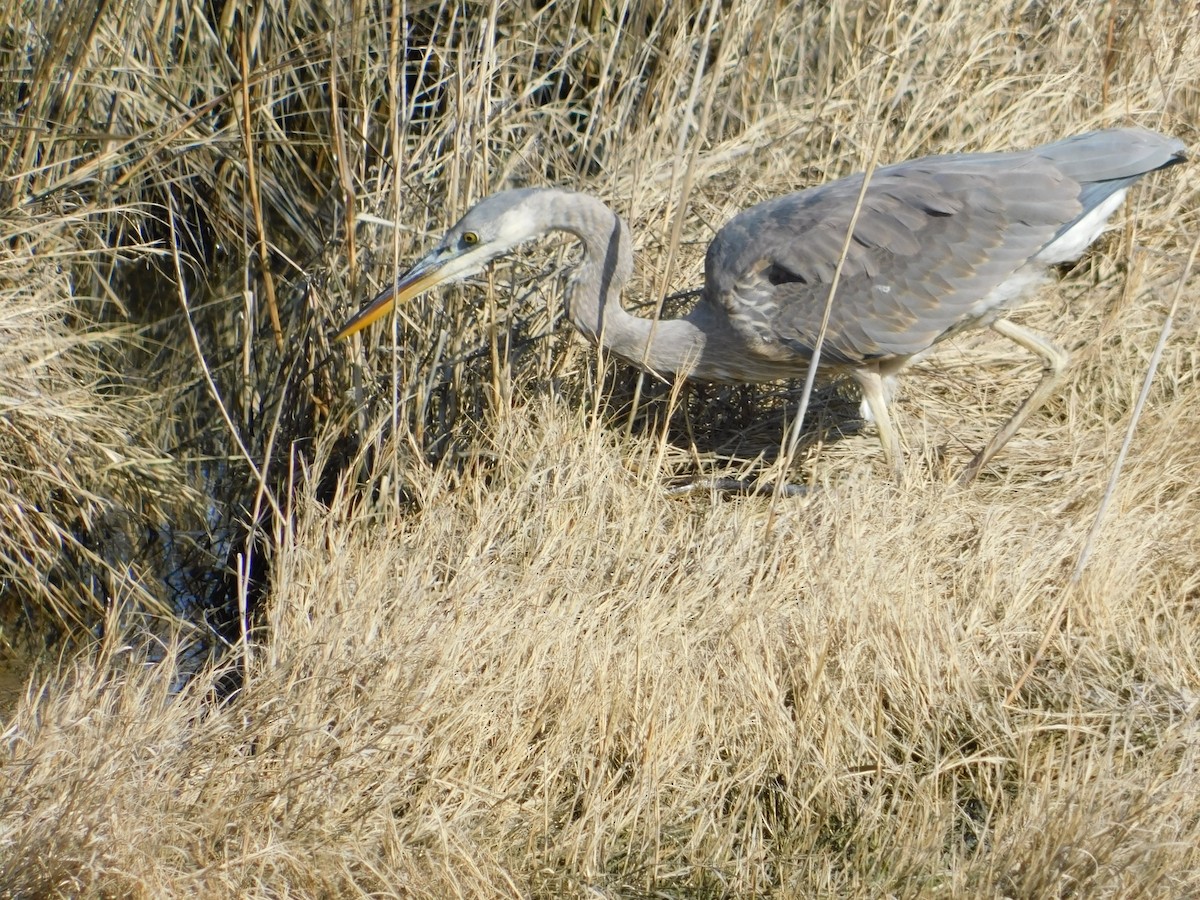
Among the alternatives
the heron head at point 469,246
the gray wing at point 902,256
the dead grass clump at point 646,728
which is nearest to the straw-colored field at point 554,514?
the dead grass clump at point 646,728

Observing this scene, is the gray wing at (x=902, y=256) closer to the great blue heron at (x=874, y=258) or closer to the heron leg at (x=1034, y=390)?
the great blue heron at (x=874, y=258)

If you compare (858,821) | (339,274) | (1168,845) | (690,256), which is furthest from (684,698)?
(690,256)

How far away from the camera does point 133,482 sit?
4.44 metres

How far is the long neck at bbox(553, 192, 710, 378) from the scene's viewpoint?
175 inches

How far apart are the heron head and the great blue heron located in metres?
0.01

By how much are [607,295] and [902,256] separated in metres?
1.01

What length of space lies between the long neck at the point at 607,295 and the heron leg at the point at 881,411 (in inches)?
22.7

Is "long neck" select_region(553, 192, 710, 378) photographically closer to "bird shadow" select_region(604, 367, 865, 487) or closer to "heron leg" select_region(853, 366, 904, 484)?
"bird shadow" select_region(604, 367, 865, 487)

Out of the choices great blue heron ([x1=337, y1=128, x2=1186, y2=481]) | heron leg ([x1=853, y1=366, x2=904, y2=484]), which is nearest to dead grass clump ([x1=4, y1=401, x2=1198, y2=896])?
heron leg ([x1=853, y1=366, x2=904, y2=484])

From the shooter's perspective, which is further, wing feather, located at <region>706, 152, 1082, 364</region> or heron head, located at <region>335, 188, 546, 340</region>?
wing feather, located at <region>706, 152, 1082, 364</region>

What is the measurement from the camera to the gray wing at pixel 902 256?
4422 mm

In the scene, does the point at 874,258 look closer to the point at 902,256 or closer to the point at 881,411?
the point at 902,256

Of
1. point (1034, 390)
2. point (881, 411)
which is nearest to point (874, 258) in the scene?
point (881, 411)

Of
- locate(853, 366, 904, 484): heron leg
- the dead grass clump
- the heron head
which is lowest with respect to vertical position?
the dead grass clump
